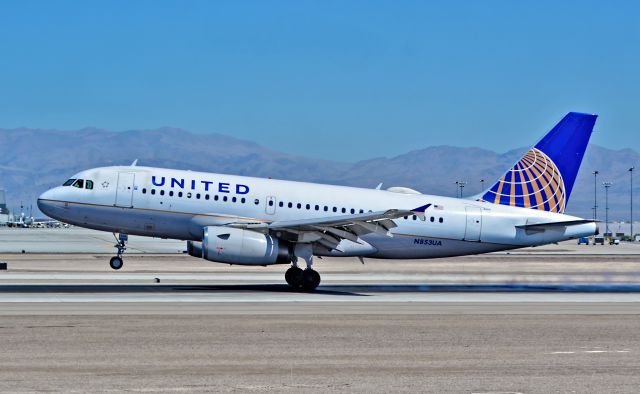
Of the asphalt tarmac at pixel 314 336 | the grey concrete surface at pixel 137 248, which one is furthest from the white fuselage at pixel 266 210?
the grey concrete surface at pixel 137 248

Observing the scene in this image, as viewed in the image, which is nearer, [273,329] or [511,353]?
[511,353]

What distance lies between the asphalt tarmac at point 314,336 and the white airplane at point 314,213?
180cm

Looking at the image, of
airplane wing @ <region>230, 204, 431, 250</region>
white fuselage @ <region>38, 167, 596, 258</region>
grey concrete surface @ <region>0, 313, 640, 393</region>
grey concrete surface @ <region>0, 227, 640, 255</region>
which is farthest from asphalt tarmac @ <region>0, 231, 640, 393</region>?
grey concrete surface @ <region>0, 227, 640, 255</region>

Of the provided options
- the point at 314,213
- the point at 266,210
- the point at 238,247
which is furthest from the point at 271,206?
the point at 238,247

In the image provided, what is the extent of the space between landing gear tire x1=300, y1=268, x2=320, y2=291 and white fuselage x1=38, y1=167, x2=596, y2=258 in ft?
4.41

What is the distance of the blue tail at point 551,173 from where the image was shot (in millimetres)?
46312

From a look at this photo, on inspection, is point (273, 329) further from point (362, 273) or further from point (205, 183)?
point (362, 273)

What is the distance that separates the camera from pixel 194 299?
3544cm

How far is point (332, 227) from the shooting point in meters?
40.3

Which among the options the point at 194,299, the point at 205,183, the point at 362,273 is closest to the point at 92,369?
the point at 194,299

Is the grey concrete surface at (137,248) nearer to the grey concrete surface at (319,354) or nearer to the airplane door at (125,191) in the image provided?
the airplane door at (125,191)

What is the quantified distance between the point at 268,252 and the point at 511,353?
18.4 m

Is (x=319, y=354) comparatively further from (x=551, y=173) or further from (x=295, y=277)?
(x=551, y=173)

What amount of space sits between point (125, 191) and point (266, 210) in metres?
5.63
